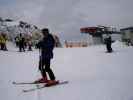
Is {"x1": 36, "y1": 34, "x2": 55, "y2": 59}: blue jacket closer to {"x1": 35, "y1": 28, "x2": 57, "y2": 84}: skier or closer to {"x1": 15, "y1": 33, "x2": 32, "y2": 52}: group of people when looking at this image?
{"x1": 35, "y1": 28, "x2": 57, "y2": 84}: skier

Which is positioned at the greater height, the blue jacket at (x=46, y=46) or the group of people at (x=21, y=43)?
the blue jacket at (x=46, y=46)

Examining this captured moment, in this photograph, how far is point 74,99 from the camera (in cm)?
713

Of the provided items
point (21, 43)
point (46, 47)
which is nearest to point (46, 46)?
point (46, 47)

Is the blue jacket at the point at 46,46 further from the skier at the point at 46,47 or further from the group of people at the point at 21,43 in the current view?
the group of people at the point at 21,43

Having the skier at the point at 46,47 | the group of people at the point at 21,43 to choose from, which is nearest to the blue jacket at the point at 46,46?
the skier at the point at 46,47

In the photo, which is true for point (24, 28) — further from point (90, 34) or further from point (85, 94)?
point (85, 94)

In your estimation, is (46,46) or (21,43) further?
(21,43)

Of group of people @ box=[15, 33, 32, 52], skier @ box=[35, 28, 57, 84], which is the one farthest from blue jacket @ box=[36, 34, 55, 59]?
group of people @ box=[15, 33, 32, 52]

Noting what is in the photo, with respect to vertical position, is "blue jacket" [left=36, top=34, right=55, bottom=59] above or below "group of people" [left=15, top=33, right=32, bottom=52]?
above

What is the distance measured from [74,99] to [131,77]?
3697 mm

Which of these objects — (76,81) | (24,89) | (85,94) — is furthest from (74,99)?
(76,81)

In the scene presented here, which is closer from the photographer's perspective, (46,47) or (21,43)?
(46,47)

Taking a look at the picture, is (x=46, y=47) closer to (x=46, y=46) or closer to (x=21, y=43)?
(x=46, y=46)

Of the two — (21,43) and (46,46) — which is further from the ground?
(46,46)
